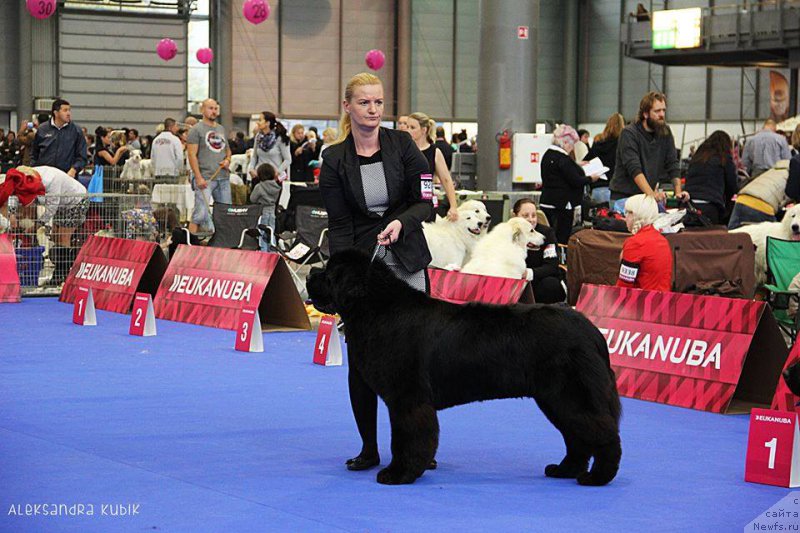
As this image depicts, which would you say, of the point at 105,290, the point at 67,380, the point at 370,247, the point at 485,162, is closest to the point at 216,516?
the point at 370,247

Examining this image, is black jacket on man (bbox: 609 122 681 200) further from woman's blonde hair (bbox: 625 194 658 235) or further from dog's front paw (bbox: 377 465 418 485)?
dog's front paw (bbox: 377 465 418 485)

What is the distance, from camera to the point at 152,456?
4320 mm

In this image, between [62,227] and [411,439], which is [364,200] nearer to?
[411,439]

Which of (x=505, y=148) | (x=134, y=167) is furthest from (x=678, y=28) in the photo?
(x=134, y=167)

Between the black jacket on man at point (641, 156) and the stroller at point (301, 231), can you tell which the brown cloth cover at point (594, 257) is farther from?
the stroller at point (301, 231)

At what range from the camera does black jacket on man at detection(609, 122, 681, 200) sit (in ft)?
25.6

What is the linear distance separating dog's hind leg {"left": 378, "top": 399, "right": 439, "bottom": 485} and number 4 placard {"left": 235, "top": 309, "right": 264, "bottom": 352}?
344cm

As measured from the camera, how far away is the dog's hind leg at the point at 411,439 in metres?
3.78

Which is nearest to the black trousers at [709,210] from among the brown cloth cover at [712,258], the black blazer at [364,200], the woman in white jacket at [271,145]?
the brown cloth cover at [712,258]

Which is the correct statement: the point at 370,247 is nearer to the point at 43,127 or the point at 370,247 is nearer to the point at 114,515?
the point at 114,515

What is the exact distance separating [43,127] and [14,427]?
6849 mm

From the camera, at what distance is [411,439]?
3818 mm

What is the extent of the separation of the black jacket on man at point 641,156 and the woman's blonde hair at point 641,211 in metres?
1.08

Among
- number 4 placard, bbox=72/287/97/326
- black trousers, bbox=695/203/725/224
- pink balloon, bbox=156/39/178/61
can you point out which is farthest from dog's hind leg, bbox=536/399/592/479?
pink balloon, bbox=156/39/178/61
